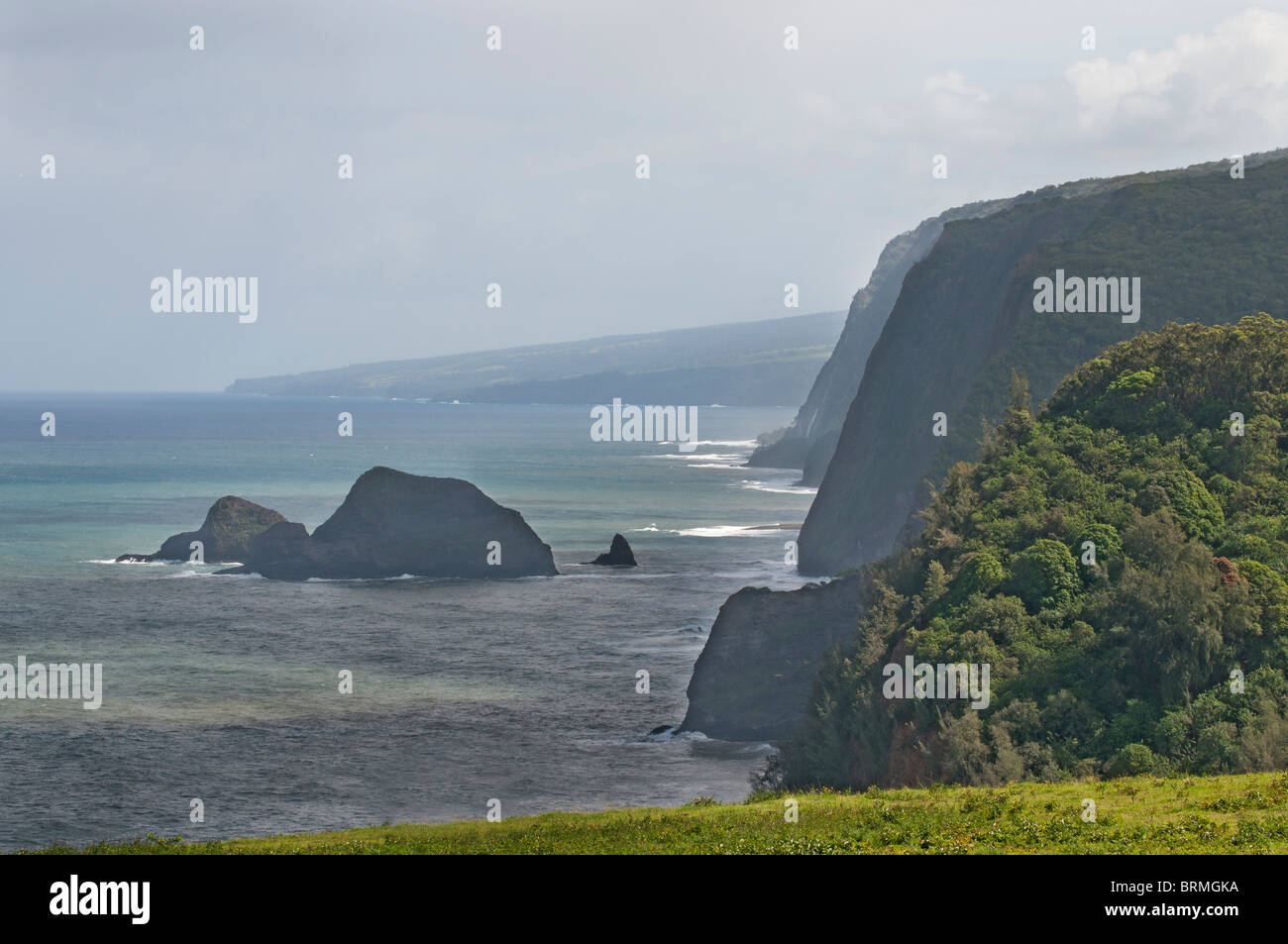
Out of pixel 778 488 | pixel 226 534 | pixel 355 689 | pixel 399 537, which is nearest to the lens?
pixel 355 689

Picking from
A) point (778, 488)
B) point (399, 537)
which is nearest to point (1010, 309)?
point (399, 537)

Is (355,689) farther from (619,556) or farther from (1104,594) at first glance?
(619,556)

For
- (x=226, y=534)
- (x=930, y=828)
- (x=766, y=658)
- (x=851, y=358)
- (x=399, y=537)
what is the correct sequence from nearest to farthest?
(x=930, y=828)
(x=766, y=658)
(x=399, y=537)
(x=226, y=534)
(x=851, y=358)

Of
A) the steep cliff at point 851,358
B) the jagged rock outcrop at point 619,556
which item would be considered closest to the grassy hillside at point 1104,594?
the jagged rock outcrop at point 619,556

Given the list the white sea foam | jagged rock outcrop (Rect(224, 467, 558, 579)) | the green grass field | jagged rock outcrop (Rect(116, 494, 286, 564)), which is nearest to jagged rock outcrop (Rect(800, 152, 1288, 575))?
jagged rock outcrop (Rect(224, 467, 558, 579))

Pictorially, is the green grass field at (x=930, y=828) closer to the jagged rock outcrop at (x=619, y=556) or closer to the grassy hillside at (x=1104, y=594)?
the grassy hillside at (x=1104, y=594)

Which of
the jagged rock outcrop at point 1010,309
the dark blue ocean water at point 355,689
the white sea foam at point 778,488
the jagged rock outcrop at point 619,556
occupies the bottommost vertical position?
the dark blue ocean water at point 355,689
